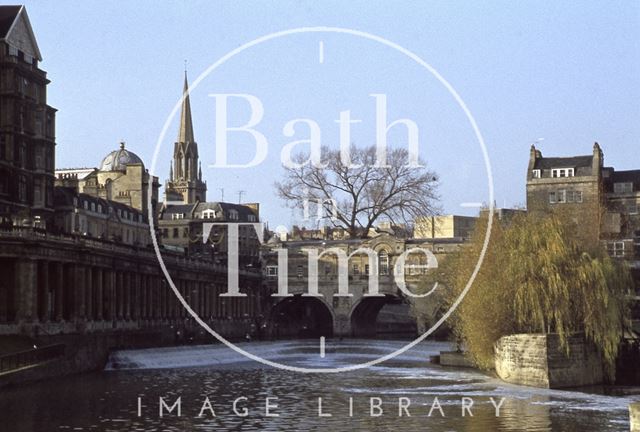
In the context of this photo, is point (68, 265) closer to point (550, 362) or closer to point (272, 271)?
point (550, 362)

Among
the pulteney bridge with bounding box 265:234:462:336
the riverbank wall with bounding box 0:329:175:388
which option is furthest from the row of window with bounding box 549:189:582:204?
the riverbank wall with bounding box 0:329:175:388

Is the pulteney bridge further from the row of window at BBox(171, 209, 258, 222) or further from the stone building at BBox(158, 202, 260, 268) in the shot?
the row of window at BBox(171, 209, 258, 222)

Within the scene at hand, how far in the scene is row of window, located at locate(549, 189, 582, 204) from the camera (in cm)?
11281

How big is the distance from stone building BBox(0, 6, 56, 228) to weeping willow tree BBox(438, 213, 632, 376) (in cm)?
4078

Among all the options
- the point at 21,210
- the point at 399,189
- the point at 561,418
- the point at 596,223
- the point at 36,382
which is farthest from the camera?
the point at 399,189

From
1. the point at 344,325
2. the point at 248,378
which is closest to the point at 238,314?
the point at 344,325

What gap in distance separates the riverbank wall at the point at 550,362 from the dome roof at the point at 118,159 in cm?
10466

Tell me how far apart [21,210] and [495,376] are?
1818 inches

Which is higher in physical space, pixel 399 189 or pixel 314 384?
pixel 399 189

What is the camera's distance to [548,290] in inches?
2111

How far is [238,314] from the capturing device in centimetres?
12475

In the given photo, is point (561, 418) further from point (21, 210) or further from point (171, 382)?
point (21, 210)

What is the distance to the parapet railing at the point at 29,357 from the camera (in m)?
53.9

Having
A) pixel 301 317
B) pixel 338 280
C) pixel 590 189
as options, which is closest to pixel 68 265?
pixel 590 189
